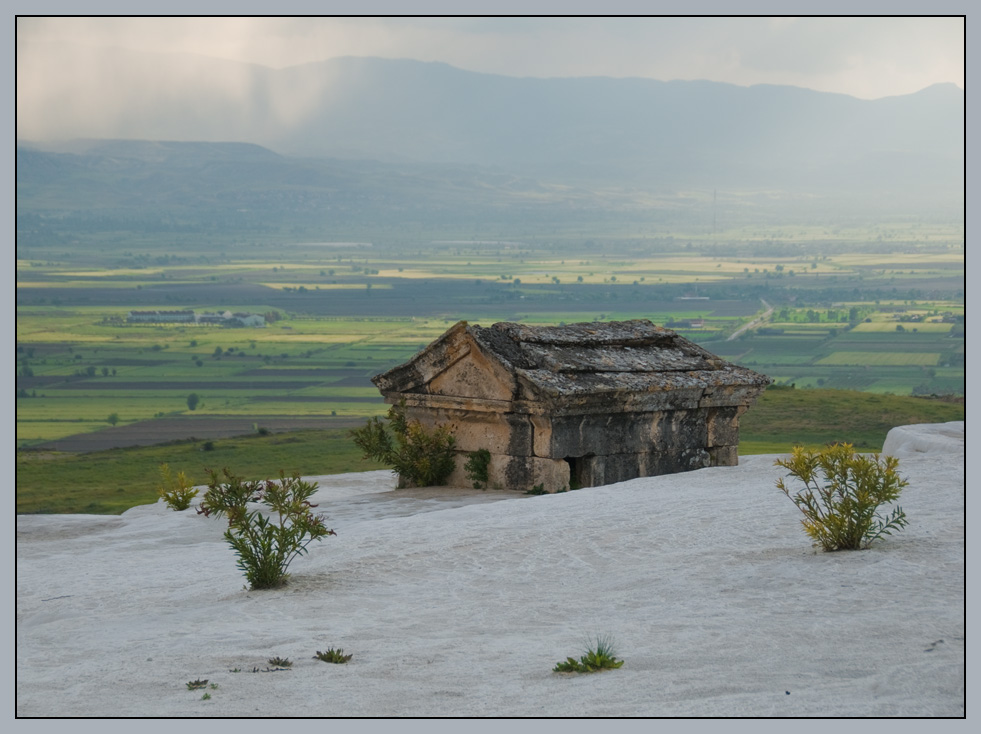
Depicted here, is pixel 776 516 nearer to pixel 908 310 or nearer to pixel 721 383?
pixel 721 383

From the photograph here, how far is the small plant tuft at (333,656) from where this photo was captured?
827cm

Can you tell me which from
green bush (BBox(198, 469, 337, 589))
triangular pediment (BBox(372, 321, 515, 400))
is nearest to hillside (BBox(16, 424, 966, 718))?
green bush (BBox(198, 469, 337, 589))

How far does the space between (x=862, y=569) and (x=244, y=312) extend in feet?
405

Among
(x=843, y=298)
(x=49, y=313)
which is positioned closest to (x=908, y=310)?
(x=843, y=298)

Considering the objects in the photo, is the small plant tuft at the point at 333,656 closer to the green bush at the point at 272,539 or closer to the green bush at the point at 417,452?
the green bush at the point at 272,539

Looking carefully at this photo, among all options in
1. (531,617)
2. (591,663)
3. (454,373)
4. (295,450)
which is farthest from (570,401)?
(295,450)

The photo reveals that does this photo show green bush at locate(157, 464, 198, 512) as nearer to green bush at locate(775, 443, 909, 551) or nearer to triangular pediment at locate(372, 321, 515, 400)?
triangular pediment at locate(372, 321, 515, 400)

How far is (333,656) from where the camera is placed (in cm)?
830

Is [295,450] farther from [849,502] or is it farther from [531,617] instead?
[531,617]

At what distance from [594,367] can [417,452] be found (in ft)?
8.57

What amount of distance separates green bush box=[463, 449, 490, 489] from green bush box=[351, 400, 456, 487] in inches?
16.3

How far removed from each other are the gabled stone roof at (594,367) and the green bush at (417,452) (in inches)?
19.3

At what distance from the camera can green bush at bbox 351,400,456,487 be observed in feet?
56.4

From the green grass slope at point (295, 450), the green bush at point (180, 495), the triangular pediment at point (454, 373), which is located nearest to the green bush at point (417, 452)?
the triangular pediment at point (454, 373)
